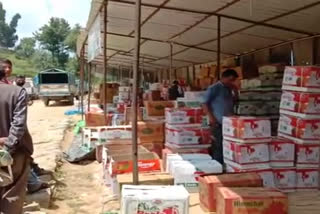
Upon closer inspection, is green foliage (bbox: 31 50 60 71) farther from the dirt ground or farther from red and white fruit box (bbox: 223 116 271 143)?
red and white fruit box (bbox: 223 116 271 143)

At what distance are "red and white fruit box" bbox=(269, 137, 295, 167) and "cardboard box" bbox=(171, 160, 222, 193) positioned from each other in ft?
2.24

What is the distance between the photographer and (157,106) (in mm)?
10461

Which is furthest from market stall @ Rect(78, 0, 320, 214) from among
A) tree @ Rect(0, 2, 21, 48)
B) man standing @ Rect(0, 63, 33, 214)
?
tree @ Rect(0, 2, 21, 48)

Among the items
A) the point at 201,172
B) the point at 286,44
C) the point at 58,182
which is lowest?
the point at 58,182

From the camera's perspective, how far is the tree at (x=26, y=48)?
95.0 metres

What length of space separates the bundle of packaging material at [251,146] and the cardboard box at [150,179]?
2.83 feet

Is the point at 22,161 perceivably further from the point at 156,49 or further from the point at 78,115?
the point at 78,115

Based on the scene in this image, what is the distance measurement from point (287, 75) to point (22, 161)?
3.50 metres

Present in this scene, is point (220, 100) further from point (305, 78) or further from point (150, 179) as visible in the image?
point (150, 179)

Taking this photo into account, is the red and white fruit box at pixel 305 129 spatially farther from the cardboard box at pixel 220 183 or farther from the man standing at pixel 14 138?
the man standing at pixel 14 138

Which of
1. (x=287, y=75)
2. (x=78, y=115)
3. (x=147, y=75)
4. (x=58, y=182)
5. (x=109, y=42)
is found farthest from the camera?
(x=147, y=75)

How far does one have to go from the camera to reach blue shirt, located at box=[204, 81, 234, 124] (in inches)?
274

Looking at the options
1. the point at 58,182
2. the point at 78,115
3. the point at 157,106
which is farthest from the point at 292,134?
the point at 78,115

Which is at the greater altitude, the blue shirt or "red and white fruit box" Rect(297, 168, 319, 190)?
the blue shirt
